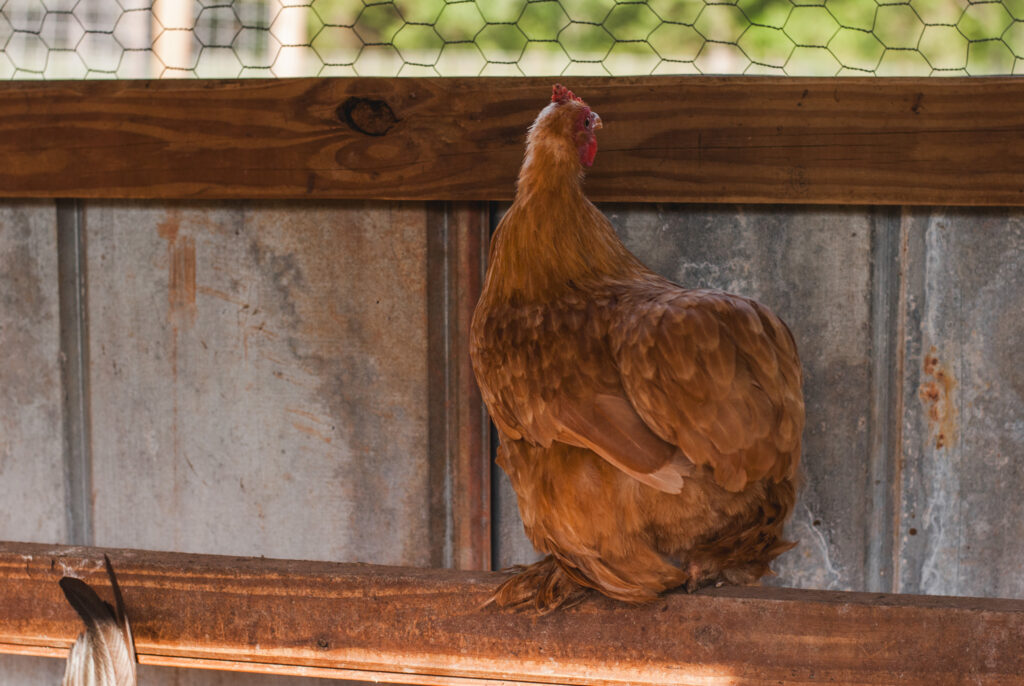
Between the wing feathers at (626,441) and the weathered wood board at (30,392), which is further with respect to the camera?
the weathered wood board at (30,392)

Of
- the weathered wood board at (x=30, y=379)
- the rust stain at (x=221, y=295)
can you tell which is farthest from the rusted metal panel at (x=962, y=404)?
the weathered wood board at (x=30, y=379)

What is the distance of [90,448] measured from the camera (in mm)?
1453

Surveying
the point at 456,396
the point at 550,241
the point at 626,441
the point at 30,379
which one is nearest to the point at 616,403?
the point at 626,441

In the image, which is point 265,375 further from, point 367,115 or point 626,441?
point 626,441

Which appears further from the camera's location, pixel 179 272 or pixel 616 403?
pixel 179 272

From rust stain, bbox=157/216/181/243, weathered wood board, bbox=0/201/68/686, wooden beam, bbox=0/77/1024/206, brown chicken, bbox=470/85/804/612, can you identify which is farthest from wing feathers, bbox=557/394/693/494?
weathered wood board, bbox=0/201/68/686

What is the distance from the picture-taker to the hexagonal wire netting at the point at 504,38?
4.05 ft

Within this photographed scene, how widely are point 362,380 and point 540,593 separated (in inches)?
22.1

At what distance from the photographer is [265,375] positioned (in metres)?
1.39

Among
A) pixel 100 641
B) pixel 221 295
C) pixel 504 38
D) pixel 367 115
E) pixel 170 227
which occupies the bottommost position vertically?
pixel 100 641

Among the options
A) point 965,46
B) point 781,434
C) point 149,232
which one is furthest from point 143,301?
point 965,46

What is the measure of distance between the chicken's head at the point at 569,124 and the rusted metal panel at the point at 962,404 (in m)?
0.56

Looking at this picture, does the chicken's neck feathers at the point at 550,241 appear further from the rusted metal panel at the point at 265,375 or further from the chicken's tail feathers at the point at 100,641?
the chicken's tail feathers at the point at 100,641

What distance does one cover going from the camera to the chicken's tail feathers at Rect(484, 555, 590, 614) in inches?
37.4
